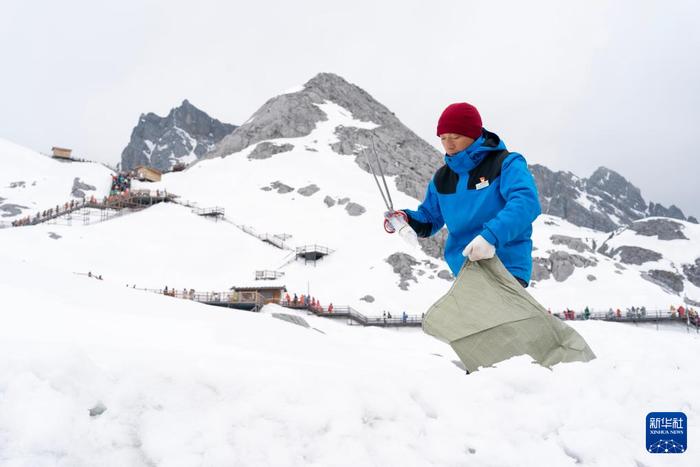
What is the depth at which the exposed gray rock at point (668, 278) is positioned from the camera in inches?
2645

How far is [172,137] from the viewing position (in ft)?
512

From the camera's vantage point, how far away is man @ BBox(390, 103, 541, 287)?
175 inches

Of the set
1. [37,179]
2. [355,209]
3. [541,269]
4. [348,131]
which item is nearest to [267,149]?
[348,131]

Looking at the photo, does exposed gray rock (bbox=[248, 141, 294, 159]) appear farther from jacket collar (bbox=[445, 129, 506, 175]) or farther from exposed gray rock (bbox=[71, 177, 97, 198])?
jacket collar (bbox=[445, 129, 506, 175])

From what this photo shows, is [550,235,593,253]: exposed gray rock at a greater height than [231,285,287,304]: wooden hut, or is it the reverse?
[550,235,593,253]: exposed gray rock

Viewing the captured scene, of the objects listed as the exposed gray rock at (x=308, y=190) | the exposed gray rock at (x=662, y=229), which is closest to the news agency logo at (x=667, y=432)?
the exposed gray rock at (x=308, y=190)

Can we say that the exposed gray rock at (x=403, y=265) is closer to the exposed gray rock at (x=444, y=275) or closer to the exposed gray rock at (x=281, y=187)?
the exposed gray rock at (x=444, y=275)

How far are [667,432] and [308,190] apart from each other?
177 feet

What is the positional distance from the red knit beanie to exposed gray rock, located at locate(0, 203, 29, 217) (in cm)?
5768

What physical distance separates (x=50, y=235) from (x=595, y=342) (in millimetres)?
41988

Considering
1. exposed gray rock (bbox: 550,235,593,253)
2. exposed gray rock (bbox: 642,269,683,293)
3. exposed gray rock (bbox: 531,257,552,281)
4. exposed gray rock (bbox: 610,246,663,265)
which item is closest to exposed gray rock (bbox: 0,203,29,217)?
exposed gray rock (bbox: 531,257,552,281)

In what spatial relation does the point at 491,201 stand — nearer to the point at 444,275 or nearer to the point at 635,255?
the point at 444,275

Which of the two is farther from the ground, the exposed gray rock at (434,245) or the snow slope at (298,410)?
the exposed gray rock at (434,245)

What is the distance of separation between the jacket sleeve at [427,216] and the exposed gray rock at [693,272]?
3204 inches
